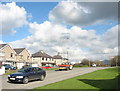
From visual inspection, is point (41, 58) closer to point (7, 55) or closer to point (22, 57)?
Answer: point (22, 57)

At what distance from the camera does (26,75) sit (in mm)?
16469

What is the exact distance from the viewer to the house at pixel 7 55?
1924 inches

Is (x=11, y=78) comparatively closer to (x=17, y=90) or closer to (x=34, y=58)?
(x=17, y=90)

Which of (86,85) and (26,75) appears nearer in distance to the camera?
(86,85)

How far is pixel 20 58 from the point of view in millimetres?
57562

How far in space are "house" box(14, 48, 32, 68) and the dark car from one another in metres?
38.3

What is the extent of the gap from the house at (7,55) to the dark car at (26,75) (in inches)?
1272

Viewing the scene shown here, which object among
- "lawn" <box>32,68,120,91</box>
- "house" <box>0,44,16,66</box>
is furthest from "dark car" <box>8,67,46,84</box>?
"house" <box>0,44,16,66</box>

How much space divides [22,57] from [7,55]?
312 inches

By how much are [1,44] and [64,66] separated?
80.4 ft

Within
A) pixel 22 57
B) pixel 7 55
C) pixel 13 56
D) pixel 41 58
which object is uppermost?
pixel 7 55

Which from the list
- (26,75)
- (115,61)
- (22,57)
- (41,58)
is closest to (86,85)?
(26,75)

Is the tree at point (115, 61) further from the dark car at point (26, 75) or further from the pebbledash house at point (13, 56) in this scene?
the dark car at point (26, 75)

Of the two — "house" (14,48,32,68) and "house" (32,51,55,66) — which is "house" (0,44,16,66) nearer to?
"house" (14,48,32,68)
